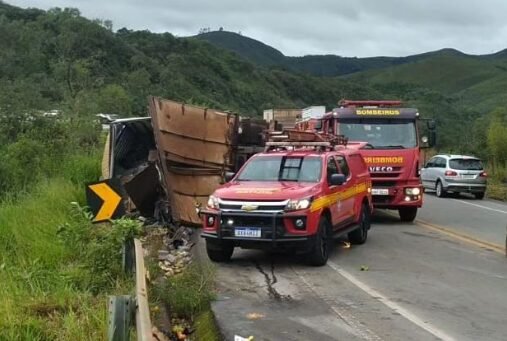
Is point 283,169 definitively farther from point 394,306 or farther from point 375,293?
point 394,306

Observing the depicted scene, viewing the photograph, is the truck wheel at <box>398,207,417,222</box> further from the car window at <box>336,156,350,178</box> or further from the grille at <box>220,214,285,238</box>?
the grille at <box>220,214,285,238</box>

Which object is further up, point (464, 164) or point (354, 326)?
point (464, 164)

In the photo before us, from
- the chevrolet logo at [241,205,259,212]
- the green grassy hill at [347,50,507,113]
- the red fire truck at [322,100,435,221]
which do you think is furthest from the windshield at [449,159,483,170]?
the green grassy hill at [347,50,507,113]

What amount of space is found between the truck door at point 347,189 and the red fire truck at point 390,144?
349 cm

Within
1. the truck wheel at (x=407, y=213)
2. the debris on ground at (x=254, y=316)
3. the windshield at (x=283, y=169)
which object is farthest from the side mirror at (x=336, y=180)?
the truck wheel at (x=407, y=213)

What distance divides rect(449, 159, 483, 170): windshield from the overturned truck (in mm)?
14293

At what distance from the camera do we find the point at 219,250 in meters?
10.7

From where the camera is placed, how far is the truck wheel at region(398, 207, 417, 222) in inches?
664

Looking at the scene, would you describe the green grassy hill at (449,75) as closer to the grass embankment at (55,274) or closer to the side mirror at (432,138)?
the side mirror at (432,138)

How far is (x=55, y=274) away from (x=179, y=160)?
6.31m

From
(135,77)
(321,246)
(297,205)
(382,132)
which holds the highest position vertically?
(135,77)

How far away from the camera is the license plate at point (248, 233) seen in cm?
1007

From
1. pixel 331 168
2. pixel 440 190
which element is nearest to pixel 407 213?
pixel 331 168

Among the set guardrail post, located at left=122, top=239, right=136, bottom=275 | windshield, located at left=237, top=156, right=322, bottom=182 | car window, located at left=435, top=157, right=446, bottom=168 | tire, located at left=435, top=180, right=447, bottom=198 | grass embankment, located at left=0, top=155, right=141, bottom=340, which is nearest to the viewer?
grass embankment, located at left=0, top=155, right=141, bottom=340
